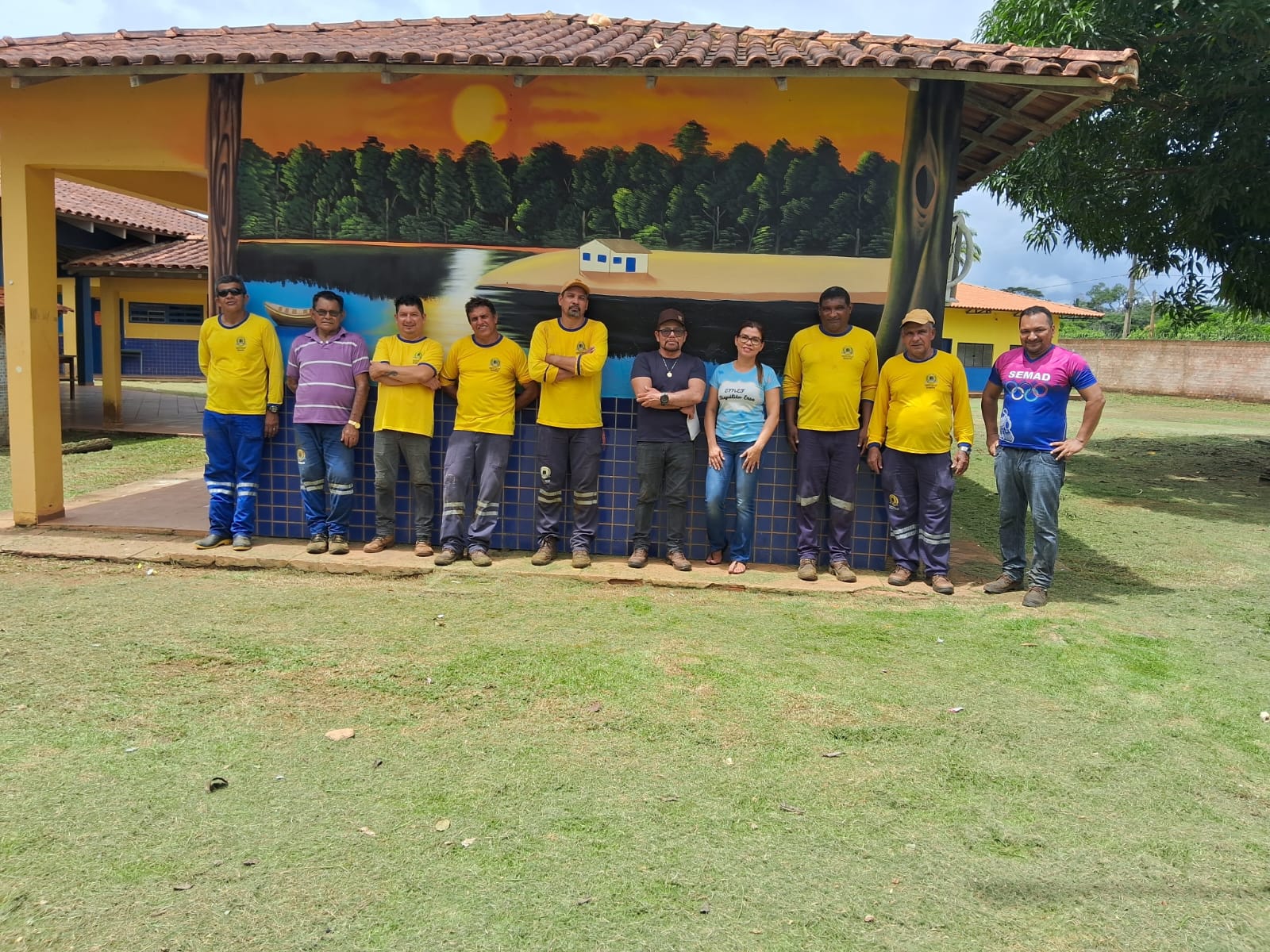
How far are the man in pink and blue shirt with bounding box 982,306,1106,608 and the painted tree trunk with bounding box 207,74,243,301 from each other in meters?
5.53

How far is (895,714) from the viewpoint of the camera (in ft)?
13.8

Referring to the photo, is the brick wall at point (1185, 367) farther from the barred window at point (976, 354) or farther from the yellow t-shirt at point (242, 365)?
the yellow t-shirt at point (242, 365)

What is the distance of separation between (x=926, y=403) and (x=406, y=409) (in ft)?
11.6

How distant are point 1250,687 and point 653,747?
308 cm

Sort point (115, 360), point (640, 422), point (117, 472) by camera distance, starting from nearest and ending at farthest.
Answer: point (640, 422) → point (117, 472) → point (115, 360)

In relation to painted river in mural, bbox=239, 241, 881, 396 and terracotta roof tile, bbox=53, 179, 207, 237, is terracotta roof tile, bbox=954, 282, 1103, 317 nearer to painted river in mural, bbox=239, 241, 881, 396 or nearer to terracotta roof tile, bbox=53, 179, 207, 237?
terracotta roof tile, bbox=53, 179, 207, 237

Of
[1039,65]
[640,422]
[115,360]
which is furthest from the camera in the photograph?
[115,360]

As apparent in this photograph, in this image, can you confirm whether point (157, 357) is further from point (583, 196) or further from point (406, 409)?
point (583, 196)

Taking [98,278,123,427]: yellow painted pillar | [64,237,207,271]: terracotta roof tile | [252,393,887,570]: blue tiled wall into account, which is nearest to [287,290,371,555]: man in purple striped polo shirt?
[252,393,887,570]: blue tiled wall

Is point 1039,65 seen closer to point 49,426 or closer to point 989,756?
point 989,756

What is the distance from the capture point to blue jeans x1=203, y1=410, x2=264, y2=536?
6734 millimetres

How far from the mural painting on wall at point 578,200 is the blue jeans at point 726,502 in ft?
2.47

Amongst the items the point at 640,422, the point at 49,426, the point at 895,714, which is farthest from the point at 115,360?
the point at 895,714

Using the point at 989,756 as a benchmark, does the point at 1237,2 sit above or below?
above
